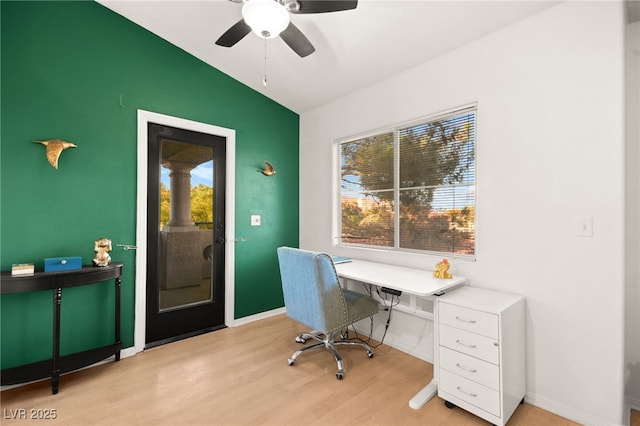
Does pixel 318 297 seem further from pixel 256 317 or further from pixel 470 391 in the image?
pixel 256 317

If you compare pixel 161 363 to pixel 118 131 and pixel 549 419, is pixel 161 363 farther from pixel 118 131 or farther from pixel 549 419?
pixel 549 419

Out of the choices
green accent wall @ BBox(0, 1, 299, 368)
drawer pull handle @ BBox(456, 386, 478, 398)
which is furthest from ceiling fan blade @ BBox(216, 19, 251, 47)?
drawer pull handle @ BBox(456, 386, 478, 398)

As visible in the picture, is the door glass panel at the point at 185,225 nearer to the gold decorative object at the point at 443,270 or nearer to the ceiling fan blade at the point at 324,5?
the ceiling fan blade at the point at 324,5

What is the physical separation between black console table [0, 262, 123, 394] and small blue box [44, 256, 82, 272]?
0.22ft

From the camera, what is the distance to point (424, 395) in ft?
6.75

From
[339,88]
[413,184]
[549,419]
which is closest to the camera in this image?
[549,419]

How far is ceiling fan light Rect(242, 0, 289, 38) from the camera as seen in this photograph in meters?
1.67

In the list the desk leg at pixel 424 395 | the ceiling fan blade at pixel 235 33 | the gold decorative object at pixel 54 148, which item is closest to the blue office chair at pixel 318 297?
the desk leg at pixel 424 395

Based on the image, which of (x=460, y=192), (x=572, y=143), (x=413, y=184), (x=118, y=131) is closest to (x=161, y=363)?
(x=118, y=131)

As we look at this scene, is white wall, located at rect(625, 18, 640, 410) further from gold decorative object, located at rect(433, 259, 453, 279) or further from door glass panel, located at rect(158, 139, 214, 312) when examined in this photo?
door glass panel, located at rect(158, 139, 214, 312)

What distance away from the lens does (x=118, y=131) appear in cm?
267

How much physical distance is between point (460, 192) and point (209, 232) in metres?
2.58

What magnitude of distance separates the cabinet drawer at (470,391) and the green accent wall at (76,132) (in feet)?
8.88

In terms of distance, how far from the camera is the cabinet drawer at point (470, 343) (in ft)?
5.80
